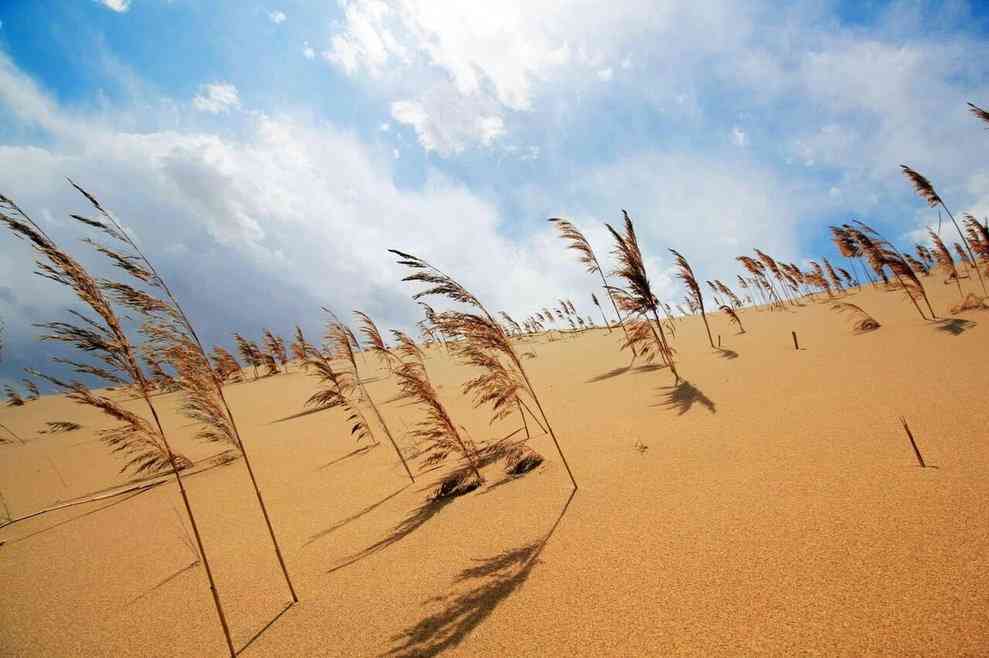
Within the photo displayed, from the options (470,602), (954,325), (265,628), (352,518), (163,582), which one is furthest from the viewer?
(954,325)

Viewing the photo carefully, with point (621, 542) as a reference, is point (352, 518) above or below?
above

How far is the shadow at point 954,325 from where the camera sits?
6.38 meters

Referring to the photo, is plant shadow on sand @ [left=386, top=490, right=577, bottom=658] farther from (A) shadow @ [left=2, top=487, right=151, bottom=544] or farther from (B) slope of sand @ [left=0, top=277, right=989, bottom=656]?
(A) shadow @ [left=2, top=487, right=151, bottom=544]

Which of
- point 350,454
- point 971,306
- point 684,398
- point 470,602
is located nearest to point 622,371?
point 684,398

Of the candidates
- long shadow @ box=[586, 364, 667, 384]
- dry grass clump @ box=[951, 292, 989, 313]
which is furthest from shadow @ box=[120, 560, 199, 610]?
A: dry grass clump @ box=[951, 292, 989, 313]

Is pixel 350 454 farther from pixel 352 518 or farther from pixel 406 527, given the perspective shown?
pixel 406 527

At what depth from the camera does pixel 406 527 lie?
3744 millimetres

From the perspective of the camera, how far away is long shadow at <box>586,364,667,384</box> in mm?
8204

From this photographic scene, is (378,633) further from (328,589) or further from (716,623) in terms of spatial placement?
(716,623)

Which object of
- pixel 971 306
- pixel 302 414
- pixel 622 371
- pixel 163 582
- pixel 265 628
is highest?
pixel 302 414

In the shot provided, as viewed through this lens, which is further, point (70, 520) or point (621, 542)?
point (70, 520)

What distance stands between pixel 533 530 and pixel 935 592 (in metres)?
2.19

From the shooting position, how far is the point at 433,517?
150 inches

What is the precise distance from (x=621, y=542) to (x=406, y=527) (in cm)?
199
